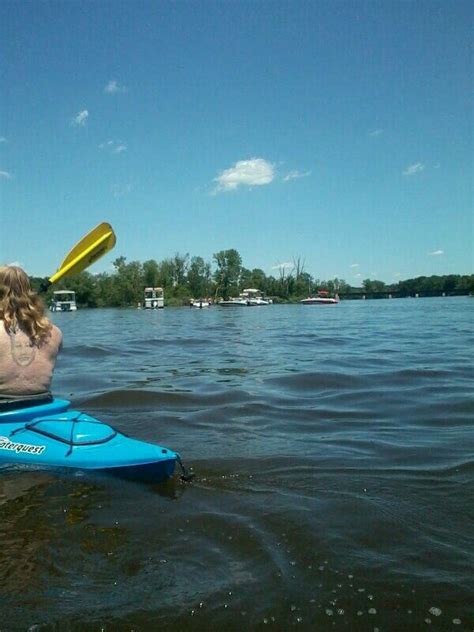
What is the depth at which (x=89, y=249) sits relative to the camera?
7180 mm

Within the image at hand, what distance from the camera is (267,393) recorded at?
7660mm

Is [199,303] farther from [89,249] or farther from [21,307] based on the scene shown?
[21,307]

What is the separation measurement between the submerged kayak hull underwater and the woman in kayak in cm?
14

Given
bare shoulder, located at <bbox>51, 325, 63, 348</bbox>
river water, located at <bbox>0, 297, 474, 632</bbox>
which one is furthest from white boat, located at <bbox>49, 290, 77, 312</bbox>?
bare shoulder, located at <bbox>51, 325, 63, 348</bbox>

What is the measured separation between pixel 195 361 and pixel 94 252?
494 centimetres

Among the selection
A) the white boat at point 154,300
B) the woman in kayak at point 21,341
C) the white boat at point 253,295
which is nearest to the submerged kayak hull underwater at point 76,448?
the woman in kayak at point 21,341

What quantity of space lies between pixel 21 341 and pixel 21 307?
274 millimetres

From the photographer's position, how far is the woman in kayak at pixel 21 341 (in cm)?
403

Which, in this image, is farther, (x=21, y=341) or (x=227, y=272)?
(x=227, y=272)

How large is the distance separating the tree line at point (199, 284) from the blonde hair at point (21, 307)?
3184 inches

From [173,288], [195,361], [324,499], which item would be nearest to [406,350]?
[195,361]

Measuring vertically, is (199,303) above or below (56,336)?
below

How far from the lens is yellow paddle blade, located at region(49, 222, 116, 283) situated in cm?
714

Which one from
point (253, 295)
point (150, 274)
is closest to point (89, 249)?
point (150, 274)
